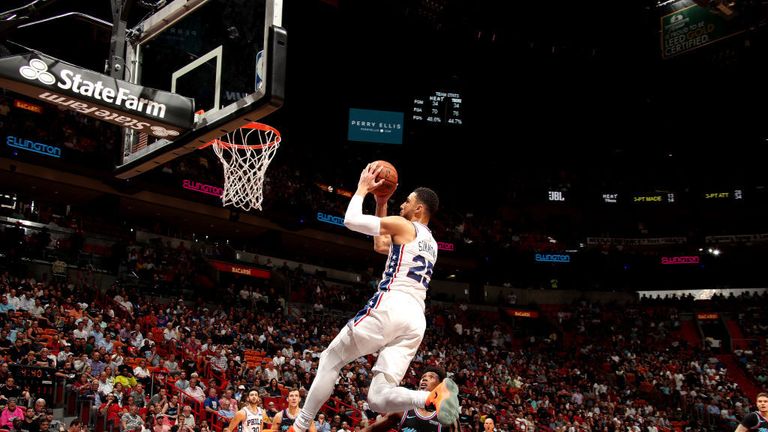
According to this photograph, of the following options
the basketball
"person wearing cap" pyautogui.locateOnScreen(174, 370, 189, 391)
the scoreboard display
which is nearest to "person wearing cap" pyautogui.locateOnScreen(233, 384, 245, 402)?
"person wearing cap" pyautogui.locateOnScreen(174, 370, 189, 391)

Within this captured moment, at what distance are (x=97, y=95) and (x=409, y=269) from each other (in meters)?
2.87

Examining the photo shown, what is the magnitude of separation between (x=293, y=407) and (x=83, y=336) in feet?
25.1

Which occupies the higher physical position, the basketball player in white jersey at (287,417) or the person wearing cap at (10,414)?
the basketball player in white jersey at (287,417)

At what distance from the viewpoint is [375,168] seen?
5281mm

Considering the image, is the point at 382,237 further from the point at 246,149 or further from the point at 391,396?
the point at 246,149

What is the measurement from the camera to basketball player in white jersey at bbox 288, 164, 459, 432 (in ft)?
16.2

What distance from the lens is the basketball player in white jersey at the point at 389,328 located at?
4.93 meters

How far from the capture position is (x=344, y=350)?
16.6 feet

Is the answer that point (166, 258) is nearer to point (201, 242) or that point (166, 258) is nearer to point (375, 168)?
point (201, 242)

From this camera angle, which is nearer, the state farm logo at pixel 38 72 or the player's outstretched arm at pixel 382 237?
the state farm logo at pixel 38 72

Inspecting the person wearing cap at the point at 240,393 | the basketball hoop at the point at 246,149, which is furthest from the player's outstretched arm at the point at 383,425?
the person wearing cap at the point at 240,393

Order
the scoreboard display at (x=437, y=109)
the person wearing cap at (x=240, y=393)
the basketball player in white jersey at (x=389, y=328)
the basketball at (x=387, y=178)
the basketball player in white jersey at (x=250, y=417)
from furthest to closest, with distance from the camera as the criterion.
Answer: the scoreboard display at (x=437, y=109) < the person wearing cap at (x=240, y=393) < the basketball player in white jersey at (x=250, y=417) < the basketball at (x=387, y=178) < the basketball player in white jersey at (x=389, y=328)

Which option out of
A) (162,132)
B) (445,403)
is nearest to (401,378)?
(445,403)

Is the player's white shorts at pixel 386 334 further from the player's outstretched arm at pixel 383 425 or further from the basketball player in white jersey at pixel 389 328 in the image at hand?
the player's outstretched arm at pixel 383 425
